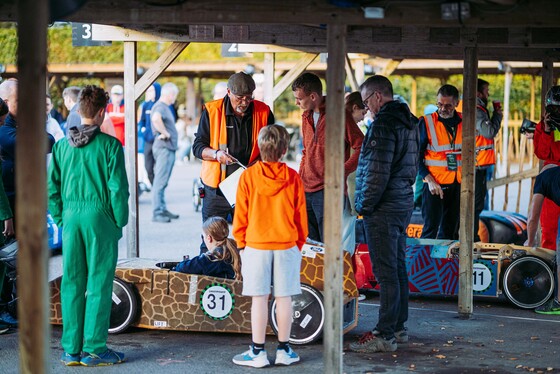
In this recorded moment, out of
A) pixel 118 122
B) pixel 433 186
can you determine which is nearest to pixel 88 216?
pixel 433 186

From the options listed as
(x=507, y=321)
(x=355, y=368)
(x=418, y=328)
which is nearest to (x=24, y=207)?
(x=355, y=368)

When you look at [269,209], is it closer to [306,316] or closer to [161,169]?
[306,316]

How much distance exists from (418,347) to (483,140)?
421 cm

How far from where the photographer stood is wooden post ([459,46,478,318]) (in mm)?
7922

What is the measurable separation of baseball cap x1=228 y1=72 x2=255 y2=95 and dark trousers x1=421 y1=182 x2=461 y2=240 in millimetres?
2915

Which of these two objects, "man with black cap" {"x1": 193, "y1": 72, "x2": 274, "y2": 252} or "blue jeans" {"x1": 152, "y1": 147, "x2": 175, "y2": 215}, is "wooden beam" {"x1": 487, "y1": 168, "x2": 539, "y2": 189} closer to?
"blue jeans" {"x1": 152, "y1": 147, "x2": 175, "y2": 215}

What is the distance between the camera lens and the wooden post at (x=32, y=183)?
4.58 m

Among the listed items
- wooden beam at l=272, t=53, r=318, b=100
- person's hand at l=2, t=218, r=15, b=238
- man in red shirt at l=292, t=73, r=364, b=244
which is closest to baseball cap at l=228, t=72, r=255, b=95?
man in red shirt at l=292, t=73, r=364, b=244

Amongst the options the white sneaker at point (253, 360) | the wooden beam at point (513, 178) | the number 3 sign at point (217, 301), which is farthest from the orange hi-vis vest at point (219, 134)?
the wooden beam at point (513, 178)

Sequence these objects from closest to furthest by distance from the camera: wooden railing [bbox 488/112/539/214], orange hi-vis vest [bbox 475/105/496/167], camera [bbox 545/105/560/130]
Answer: camera [bbox 545/105/560/130]
orange hi-vis vest [bbox 475/105/496/167]
wooden railing [bbox 488/112/539/214]

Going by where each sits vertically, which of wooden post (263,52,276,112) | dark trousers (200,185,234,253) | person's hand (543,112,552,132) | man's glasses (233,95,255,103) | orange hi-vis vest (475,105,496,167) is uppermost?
wooden post (263,52,276,112)

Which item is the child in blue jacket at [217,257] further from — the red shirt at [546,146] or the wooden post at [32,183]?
the red shirt at [546,146]

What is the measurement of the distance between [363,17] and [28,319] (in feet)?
8.21

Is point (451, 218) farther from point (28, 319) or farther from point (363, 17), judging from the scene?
point (28, 319)
